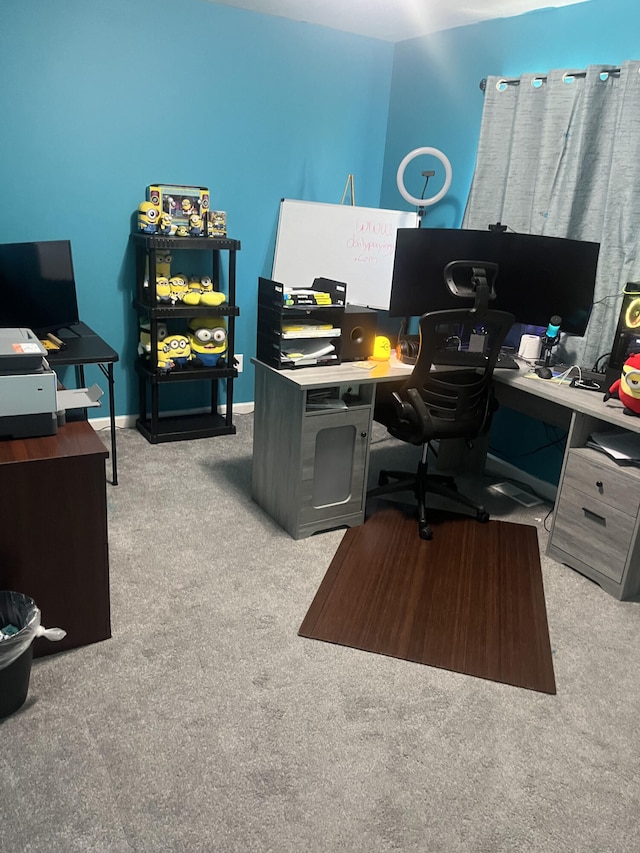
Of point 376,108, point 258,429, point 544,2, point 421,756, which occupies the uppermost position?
point 544,2

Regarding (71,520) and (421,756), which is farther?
(71,520)

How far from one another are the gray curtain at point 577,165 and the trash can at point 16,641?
8.49 ft

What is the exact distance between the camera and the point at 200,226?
3604 mm

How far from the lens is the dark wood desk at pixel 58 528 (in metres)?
1.83

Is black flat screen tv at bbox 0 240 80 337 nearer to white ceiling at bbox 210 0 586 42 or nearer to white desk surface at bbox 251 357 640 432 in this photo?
white desk surface at bbox 251 357 640 432

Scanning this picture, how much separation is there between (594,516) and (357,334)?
128 cm

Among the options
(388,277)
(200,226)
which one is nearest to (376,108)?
(388,277)

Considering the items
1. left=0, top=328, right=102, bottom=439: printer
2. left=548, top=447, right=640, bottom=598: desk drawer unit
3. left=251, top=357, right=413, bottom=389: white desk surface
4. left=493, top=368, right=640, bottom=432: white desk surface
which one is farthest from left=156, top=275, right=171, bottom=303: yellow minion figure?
left=548, top=447, right=640, bottom=598: desk drawer unit

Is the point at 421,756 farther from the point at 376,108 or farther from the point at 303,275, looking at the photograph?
the point at 376,108

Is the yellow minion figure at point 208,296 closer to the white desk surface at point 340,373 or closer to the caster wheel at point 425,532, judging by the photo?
the white desk surface at point 340,373

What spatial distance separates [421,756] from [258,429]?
1636 millimetres

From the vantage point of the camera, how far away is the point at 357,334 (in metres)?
2.99

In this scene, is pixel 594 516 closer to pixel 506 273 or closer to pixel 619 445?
pixel 619 445

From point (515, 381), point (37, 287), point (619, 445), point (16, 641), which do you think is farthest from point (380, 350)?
point (16, 641)
